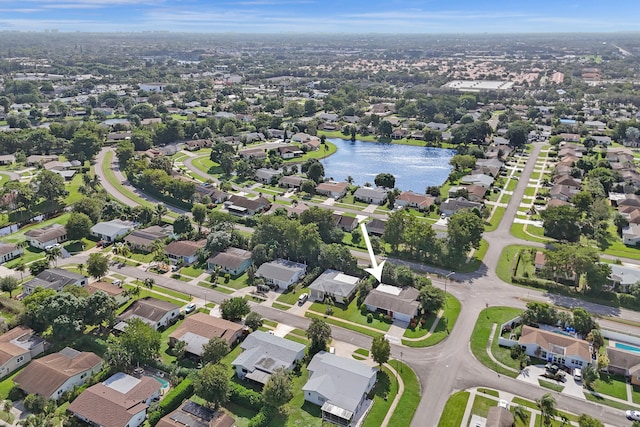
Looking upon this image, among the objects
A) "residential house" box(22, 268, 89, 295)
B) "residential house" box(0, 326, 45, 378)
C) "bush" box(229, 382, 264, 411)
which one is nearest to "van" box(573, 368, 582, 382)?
"bush" box(229, 382, 264, 411)

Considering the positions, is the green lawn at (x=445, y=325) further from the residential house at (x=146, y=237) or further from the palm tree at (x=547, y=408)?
the residential house at (x=146, y=237)

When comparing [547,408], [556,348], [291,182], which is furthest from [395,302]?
[291,182]

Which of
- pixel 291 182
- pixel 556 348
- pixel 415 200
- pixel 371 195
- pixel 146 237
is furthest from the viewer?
pixel 291 182

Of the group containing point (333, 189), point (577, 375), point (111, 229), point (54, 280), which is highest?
point (577, 375)

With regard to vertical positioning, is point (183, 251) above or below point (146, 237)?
above

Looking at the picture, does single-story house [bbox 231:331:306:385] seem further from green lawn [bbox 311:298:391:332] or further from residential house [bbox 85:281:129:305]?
residential house [bbox 85:281:129:305]

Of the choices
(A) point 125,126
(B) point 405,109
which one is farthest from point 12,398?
(B) point 405,109

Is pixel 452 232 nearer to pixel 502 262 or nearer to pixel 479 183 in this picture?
pixel 502 262

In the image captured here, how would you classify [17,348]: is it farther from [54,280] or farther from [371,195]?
[371,195]
